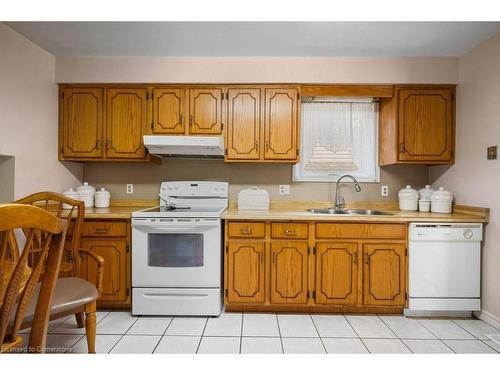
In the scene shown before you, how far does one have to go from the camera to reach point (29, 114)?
2.55 meters

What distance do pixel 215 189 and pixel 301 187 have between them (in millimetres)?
866

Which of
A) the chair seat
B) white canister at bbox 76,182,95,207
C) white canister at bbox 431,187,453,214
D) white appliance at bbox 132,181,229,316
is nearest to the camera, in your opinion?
Answer: the chair seat

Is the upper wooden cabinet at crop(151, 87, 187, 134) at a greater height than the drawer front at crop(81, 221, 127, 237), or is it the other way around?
the upper wooden cabinet at crop(151, 87, 187, 134)

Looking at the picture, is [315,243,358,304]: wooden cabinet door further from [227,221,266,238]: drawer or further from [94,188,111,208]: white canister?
[94,188,111,208]: white canister

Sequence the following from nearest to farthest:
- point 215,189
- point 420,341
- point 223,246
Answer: point 420,341 < point 223,246 < point 215,189

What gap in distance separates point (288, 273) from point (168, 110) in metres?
1.78

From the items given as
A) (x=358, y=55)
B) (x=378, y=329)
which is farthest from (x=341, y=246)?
(x=358, y=55)

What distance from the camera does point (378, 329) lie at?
234 centimetres

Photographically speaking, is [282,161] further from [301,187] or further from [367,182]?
[367,182]

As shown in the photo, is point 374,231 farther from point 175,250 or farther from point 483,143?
point 175,250

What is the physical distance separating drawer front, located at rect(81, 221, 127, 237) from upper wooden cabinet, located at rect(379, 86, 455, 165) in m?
2.45

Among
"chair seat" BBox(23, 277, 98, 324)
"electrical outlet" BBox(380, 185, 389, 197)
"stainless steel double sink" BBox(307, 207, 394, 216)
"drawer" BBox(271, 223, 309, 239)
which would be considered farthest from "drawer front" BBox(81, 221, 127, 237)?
"electrical outlet" BBox(380, 185, 389, 197)

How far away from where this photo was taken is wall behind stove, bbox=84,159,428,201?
3.19 metres
